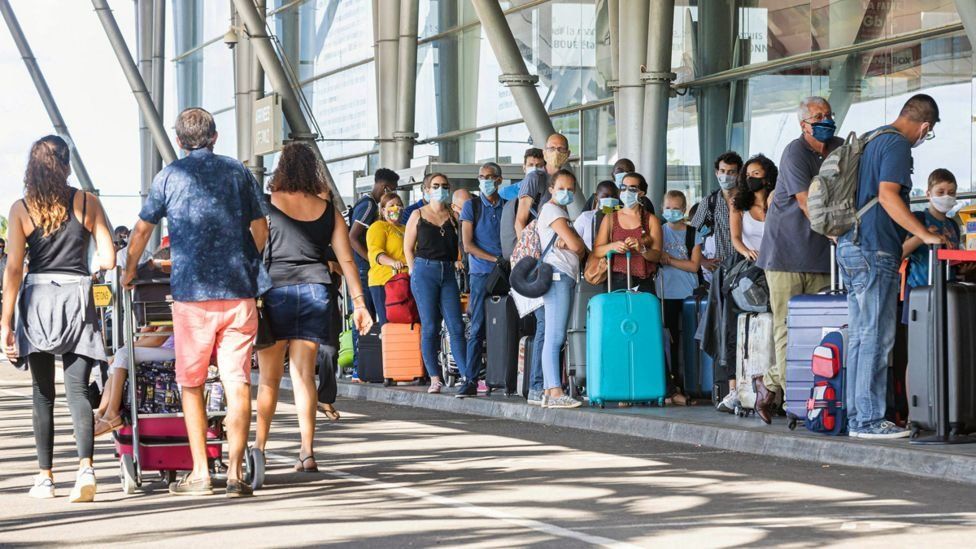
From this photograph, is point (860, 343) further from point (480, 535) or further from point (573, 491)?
point (480, 535)

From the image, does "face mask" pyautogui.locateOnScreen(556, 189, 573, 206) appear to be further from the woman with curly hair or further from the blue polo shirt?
the blue polo shirt

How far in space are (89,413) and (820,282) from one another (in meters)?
4.92

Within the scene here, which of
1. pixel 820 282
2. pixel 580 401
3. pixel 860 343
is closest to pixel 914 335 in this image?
pixel 860 343

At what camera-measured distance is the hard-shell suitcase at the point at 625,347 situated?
12391 millimetres

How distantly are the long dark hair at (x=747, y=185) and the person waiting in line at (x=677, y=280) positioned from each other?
1.25 m

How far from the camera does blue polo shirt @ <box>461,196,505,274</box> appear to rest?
47.0ft

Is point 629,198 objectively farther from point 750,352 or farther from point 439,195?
point 439,195

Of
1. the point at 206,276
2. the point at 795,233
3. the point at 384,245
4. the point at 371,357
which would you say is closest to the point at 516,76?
the point at 384,245

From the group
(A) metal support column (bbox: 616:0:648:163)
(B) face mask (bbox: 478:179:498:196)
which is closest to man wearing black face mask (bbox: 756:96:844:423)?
(B) face mask (bbox: 478:179:498:196)

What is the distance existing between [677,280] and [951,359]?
399 cm

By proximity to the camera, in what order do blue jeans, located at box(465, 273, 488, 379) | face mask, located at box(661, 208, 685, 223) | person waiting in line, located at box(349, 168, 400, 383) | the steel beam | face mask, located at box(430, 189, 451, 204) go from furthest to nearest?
the steel beam
person waiting in line, located at box(349, 168, 400, 383)
face mask, located at box(430, 189, 451, 204)
blue jeans, located at box(465, 273, 488, 379)
face mask, located at box(661, 208, 685, 223)

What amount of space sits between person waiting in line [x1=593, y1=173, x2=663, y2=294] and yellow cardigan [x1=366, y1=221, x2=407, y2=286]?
3.52 metres

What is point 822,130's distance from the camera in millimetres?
10609

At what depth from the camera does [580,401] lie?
44.1ft
